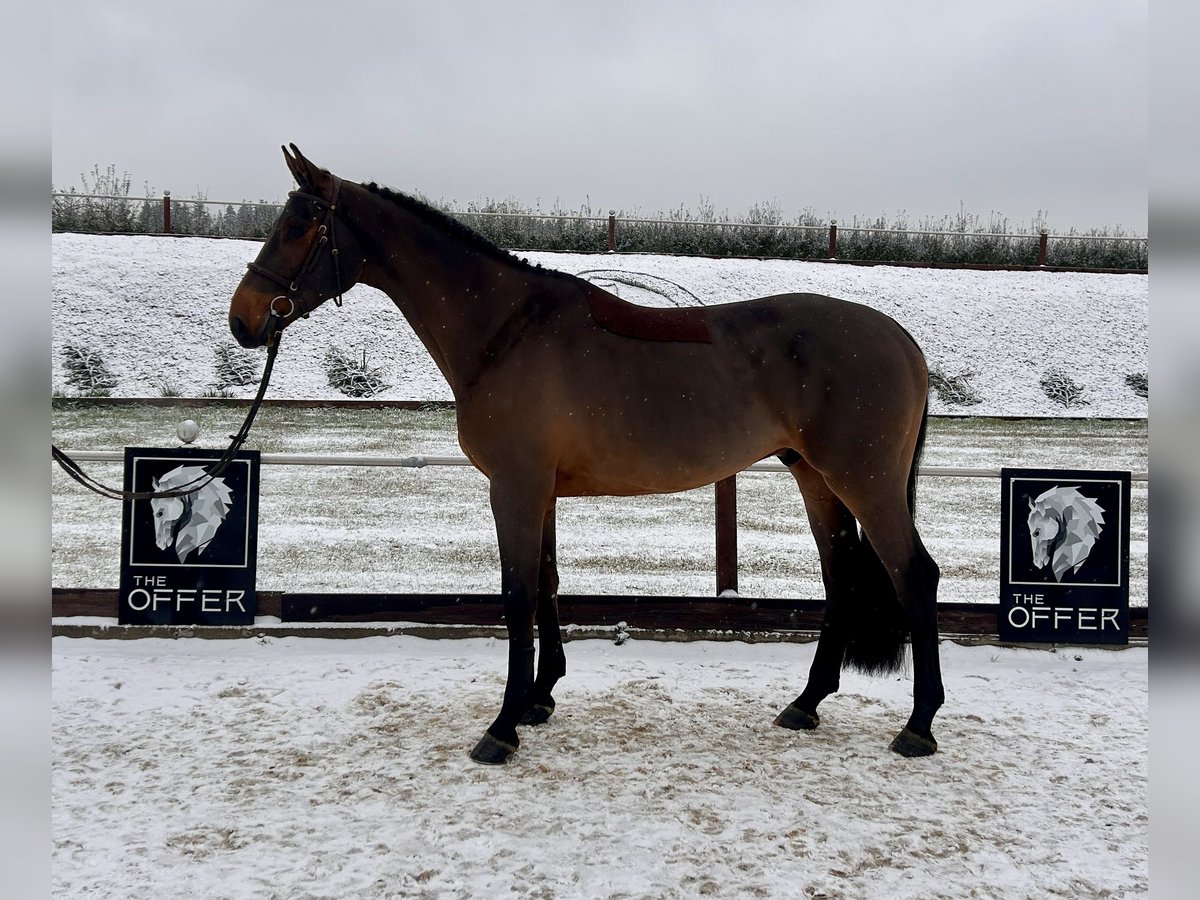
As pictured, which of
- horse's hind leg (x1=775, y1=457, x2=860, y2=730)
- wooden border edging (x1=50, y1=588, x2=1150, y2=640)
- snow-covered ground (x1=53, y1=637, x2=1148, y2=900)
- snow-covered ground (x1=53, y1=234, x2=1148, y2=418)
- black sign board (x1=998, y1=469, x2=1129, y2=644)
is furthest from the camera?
snow-covered ground (x1=53, y1=234, x2=1148, y2=418)

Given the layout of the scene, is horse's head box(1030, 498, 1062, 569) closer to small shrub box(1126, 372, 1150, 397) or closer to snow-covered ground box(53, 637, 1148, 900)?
snow-covered ground box(53, 637, 1148, 900)

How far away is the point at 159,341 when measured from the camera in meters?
15.1

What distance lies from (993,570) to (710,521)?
277 cm

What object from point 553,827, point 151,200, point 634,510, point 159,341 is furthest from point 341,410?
point 553,827

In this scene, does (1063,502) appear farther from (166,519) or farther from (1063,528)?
(166,519)

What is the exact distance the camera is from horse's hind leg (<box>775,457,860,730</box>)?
11.7 ft

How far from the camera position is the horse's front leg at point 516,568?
3.16 meters

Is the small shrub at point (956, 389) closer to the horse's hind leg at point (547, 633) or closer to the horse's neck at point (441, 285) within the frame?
the horse's hind leg at point (547, 633)

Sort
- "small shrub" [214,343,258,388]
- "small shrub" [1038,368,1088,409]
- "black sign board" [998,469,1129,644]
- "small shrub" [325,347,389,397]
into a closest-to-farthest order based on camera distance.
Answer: "black sign board" [998,469,1129,644] < "small shrub" [214,343,258,388] < "small shrub" [325,347,389,397] < "small shrub" [1038,368,1088,409]

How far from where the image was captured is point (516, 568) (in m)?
3.18

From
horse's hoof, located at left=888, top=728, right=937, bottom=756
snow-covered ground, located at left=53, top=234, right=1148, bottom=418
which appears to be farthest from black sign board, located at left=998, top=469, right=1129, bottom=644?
snow-covered ground, located at left=53, top=234, right=1148, bottom=418

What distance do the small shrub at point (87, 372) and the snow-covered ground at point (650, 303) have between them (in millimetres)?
122

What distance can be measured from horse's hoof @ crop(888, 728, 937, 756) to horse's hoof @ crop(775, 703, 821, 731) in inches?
13.5

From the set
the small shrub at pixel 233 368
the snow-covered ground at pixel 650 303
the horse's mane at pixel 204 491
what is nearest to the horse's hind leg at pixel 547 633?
the horse's mane at pixel 204 491
